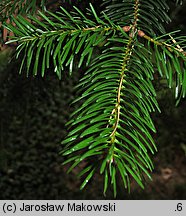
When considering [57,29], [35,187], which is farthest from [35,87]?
[35,187]

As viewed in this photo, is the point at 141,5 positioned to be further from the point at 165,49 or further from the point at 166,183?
the point at 166,183

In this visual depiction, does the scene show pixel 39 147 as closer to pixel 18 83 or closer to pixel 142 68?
pixel 18 83

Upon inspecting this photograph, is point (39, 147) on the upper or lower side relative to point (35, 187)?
upper

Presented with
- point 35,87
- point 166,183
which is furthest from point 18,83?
point 166,183

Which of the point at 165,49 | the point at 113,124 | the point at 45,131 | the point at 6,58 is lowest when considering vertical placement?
the point at 113,124

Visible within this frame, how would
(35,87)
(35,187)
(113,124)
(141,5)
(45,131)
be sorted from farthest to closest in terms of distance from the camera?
(45,131) < (35,187) < (35,87) < (141,5) < (113,124)

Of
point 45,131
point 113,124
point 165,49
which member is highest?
point 45,131

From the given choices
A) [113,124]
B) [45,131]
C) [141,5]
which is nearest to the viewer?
[113,124]

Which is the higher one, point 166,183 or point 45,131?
point 45,131

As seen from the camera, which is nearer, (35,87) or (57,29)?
(57,29)
